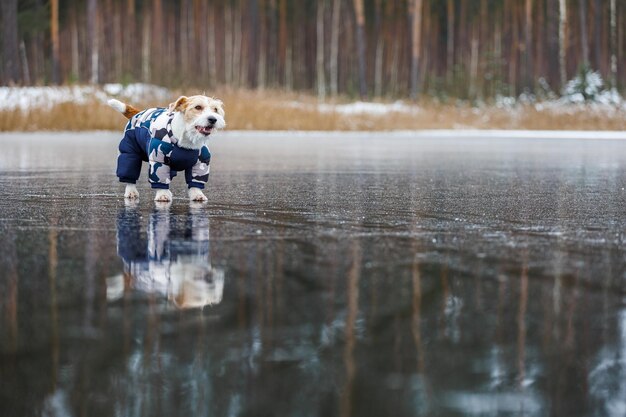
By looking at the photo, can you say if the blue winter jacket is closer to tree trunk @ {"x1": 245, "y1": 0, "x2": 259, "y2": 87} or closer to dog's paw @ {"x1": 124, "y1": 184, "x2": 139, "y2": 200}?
dog's paw @ {"x1": 124, "y1": 184, "x2": 139, "y2": 200}

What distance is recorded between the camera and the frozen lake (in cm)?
206

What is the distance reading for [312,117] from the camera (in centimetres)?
2530

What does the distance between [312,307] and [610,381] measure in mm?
1035

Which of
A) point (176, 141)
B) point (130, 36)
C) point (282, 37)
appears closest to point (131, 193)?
point (176, 141)

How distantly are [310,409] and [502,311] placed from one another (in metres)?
1.13

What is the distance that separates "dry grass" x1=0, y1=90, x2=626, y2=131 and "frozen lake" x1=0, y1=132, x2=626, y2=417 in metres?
15.8

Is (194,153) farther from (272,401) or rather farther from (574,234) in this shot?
(272,401)

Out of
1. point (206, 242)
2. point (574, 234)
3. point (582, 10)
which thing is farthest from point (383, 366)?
point (582, 10)

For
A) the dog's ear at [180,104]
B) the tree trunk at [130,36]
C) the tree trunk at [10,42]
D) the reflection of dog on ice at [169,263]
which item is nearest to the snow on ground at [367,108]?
the tree trunk at [10,42]

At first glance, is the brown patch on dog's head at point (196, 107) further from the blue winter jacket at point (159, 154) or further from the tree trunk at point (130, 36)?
the tree trunk at point (130, 36)

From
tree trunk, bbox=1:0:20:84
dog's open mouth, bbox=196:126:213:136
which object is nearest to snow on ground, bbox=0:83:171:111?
tree trunk, bbox=1:0:20:84

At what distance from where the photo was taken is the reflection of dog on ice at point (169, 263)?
321 centimetres

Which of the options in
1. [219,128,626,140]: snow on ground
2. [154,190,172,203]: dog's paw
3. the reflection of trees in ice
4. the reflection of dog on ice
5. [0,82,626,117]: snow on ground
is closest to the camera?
the reflection of trees in ice

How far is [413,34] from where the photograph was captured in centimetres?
3959
